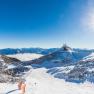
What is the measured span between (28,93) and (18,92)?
91.4 inches

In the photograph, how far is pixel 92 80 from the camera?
3371 inches

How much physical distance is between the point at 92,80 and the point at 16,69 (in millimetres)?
83958

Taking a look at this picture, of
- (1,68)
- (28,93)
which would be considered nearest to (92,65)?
(1,68)

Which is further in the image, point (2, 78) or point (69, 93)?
point (2, 78)

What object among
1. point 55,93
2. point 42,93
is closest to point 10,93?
point 42,93

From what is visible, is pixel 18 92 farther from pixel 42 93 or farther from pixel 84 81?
pixel 84 81

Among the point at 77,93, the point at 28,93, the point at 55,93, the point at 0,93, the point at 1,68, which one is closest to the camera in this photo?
the point at 0,93

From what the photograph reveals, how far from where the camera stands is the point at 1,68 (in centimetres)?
7831

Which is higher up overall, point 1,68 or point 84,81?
point 1,68

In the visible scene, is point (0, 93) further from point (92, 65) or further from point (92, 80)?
point (92, 65)

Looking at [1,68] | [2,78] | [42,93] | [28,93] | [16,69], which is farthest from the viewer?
[16,69]

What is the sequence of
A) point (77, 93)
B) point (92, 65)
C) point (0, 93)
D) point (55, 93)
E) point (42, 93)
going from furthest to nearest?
point (92, 65), point (77, 93), point (55, 93), point (42, 93), point (0, 93)

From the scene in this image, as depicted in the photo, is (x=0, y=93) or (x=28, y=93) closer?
(x=0, y=93)

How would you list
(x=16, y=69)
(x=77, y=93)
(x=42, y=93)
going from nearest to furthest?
(x=42, y=93) < (x=77, y=93) < (x=16, y=69)
